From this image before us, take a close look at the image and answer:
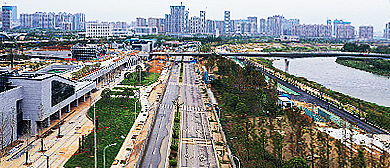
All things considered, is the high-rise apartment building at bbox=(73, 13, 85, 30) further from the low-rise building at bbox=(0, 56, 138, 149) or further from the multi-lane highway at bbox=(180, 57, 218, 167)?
the low-rise building at bbox=(0, 56, 138, 149)

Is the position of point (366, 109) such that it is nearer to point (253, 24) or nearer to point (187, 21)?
point (187, 21)

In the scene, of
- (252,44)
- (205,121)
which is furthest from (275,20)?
(205,121)

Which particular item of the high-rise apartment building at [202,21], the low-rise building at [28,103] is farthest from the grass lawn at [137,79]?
the high-rise apartment building at [202,21]

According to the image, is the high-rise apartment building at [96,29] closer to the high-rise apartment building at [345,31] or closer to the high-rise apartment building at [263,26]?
the high-rise apartment building at [345,31]

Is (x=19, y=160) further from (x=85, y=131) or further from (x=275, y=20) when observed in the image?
(x=275, y=20)

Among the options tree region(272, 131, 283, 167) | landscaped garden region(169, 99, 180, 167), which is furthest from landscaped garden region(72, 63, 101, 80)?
tree region(272, 131, 283, 167)

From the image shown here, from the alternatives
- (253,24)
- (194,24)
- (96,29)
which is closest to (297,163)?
(96,29)

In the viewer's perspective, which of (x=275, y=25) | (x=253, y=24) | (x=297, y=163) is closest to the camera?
(x=297, y=163)
